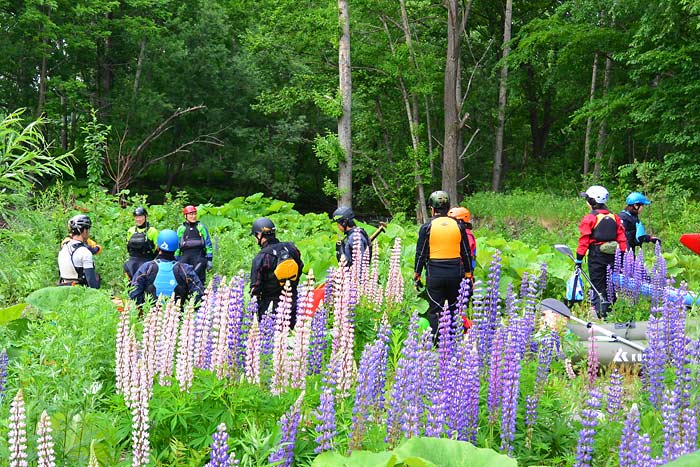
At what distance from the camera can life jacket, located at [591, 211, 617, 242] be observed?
9.08 m

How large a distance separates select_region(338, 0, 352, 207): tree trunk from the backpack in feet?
46.4

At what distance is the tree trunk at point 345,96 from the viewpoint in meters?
21.0

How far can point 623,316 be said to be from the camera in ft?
28.7

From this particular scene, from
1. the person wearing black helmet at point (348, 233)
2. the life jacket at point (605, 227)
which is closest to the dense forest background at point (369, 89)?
the life jacket at point (605, 227)

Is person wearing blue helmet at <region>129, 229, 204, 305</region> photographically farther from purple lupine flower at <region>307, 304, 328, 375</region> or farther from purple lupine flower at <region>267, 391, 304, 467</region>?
purple lupine flower at <region>267, 391, 304, 467</region>

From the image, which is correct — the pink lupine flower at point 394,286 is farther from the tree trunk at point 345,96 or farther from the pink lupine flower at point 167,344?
the tree trunk at point 345,96

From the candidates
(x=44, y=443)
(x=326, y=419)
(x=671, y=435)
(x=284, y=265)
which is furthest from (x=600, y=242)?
(x=44, y=443)

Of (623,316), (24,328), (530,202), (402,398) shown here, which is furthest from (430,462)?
(530,202)

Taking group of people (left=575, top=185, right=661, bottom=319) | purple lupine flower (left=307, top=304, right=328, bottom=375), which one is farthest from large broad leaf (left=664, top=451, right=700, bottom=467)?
group of people (left=575, top=185, right=661, bottom=319)

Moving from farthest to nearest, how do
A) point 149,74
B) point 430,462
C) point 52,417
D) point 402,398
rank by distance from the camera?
point 149,74
point 52,417
point 402,398
point 430,462

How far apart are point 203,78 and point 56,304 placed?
25433mm

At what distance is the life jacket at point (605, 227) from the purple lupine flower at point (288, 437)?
263 inches

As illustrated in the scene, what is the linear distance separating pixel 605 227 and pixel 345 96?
1329cm

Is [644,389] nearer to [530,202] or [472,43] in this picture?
[530,202]
